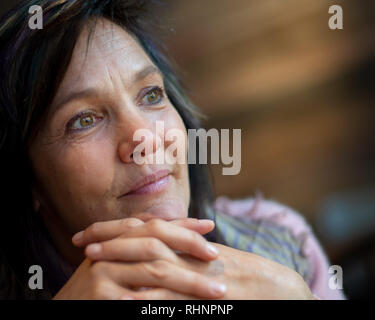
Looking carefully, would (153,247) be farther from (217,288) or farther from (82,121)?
(82,121)

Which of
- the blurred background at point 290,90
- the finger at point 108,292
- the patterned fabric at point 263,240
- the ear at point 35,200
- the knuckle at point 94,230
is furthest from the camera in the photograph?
the blurred background at point 290,90

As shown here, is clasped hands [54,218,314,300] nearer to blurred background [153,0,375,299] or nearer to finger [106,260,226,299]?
finger [106,260,226,299]

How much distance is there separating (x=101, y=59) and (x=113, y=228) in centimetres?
38

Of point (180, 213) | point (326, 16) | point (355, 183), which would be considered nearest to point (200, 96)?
point (326, 16)

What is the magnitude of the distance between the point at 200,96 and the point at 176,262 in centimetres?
259

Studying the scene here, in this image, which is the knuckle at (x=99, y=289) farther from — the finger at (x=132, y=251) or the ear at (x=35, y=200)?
the ear at (x=35, y=200)

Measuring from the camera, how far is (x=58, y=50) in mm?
967

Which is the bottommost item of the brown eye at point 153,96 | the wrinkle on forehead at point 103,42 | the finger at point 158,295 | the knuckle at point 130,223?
the finger at point 158,295

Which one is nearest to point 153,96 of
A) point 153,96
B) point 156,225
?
point 153,96

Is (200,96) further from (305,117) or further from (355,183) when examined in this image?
(355,183)

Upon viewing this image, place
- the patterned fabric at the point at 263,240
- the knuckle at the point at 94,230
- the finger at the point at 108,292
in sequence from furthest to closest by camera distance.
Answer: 1. the patterned fabric at the point at 263,240
2. the knuckle at the point at 94,230
3. the finger at the point at 108,292

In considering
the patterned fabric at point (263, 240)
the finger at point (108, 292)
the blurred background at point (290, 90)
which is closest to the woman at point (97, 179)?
the finger at point (108, 292)

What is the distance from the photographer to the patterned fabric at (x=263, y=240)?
4.49 feet

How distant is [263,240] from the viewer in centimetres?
145
